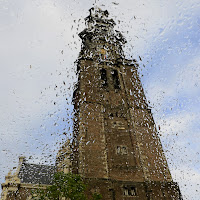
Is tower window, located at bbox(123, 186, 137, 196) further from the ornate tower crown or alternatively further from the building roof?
the ornate tower crown

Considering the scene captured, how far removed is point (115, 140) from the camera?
18.5m

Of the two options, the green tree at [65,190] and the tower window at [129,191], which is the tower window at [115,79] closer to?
the tower window at [129,191]

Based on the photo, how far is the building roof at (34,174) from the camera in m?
20.7

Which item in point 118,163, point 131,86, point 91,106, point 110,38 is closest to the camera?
point 118,163

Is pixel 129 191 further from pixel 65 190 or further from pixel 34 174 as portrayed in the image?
pixel 34 174

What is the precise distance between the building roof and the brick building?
337 mm

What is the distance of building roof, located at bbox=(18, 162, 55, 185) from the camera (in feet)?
67.9

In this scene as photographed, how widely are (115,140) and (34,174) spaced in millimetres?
10939

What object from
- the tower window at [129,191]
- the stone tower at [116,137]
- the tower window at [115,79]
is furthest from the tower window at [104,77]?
the tower window at [129,191]

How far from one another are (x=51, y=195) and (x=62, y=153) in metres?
9.71

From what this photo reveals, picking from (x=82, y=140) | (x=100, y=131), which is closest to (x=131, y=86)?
(x=100, y=131)

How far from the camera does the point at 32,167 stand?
24734 millimetres

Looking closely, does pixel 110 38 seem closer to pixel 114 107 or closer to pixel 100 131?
pixel 114 107

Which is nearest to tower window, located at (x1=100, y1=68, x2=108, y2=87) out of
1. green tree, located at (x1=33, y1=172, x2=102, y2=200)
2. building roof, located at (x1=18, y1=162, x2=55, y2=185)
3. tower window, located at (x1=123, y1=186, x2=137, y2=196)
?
building roof, located at (x1=18, y1=162, x2=55, y2=185)
